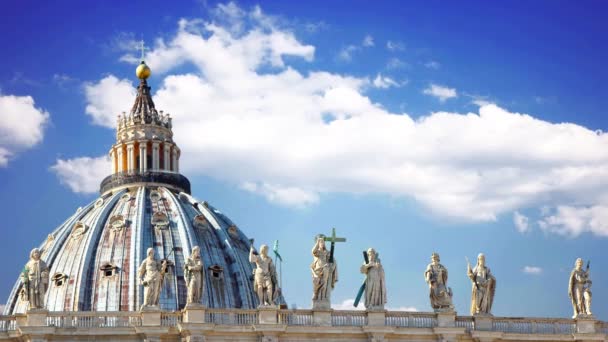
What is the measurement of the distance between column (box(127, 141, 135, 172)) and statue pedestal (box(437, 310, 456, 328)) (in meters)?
82.0

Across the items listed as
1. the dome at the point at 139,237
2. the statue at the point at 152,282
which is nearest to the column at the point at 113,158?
the dome at the point at 139,237

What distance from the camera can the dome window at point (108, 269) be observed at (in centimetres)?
13850

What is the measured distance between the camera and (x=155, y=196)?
150375mm

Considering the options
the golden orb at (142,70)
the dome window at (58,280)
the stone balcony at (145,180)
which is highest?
the golden orb at (142,70)

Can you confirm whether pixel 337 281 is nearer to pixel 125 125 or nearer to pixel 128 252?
pixel 128 252

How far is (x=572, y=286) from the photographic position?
75.8m

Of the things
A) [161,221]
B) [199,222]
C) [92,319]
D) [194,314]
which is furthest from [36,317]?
[199,222]

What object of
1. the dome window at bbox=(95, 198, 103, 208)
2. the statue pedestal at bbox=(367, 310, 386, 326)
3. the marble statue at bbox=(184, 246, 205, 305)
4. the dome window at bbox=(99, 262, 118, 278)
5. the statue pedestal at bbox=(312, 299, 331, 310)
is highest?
the dome window at bbox=(95, 198, 103, 208)

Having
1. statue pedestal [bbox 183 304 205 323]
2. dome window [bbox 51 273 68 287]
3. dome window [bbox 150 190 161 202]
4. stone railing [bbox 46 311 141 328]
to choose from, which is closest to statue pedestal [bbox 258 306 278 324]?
statue pedestal [bbox 183 304 205 323]

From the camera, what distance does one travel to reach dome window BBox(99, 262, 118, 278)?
454ft

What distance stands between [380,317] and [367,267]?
2.64 m

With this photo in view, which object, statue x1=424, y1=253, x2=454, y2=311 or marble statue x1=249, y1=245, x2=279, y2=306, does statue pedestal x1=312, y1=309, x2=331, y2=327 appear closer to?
marble statue x1=249, y1=245, x2=279, y2=306

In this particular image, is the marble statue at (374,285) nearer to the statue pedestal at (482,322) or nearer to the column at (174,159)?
the statue pedestal at (482,322)

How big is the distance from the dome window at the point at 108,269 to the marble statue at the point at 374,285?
6962 centimetres
